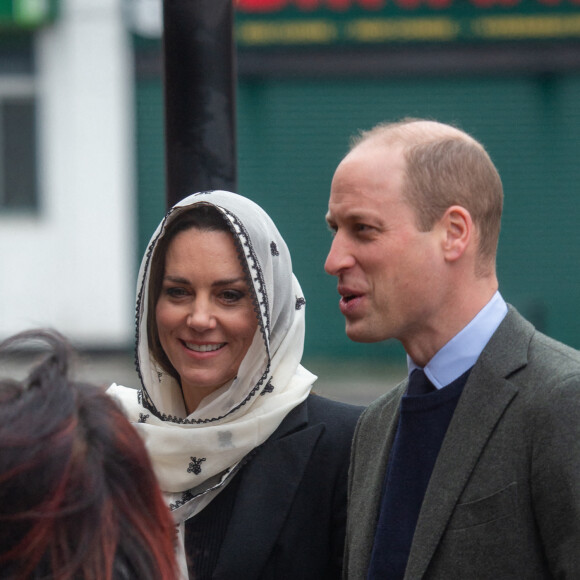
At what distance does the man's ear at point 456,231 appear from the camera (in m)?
2.39

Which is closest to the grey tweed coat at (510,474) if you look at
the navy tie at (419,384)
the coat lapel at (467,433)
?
the coat lapel at (467,433)

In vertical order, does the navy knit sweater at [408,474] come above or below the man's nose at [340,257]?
below

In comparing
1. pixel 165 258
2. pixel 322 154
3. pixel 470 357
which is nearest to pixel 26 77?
pixel 322 154

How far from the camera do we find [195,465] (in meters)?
3.10

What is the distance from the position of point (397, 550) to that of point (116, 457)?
964 millimetres

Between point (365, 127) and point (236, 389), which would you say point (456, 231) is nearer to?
point (236, 389)

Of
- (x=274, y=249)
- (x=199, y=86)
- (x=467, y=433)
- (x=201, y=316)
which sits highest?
(x=199, y=86)

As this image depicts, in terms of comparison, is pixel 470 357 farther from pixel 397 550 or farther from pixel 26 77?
pixel 26 77

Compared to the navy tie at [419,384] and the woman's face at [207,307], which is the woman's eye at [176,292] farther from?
the navy tie at [419,384]

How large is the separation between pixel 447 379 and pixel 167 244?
41.6 inches

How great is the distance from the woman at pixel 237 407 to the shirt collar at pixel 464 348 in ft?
2.28

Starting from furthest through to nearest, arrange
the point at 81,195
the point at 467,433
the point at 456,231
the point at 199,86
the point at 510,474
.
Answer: the point at 81,195 < the point at 199,86 < the point at 456,231 < the point at 467,433 < the point at 510,474

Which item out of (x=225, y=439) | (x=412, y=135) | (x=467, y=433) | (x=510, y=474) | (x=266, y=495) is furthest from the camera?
(x=225, y=439)

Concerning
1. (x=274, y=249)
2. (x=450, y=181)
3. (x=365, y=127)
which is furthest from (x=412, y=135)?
(x=365, y=127)
